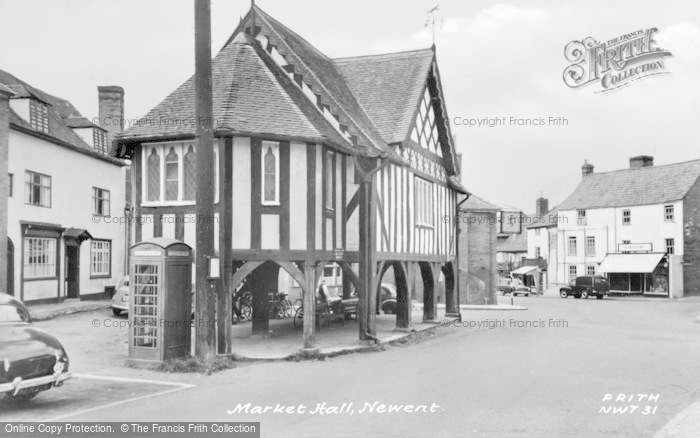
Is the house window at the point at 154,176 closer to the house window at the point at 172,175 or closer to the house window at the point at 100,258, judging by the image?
the house window at the point at 172,175

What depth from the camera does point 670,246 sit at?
51.0 metres

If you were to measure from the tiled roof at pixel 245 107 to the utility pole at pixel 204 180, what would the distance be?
1.52 m

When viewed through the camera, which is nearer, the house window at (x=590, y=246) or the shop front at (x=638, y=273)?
the shop front at (x=638, y=273)

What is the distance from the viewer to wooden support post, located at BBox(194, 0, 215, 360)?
13.3 m

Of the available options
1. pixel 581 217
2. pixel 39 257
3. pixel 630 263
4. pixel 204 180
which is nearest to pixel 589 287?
pixel 630 263

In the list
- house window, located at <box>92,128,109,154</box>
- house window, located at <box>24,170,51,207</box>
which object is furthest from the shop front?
house window, located at <box>24,170,51,207</box>

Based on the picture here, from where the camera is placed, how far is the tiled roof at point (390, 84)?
20.7 meters

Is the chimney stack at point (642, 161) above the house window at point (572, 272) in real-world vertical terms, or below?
above

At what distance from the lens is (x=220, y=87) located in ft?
53.7

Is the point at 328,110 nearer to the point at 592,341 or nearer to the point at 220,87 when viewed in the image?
the point at 220,87

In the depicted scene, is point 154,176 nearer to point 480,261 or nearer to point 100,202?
point 100,202

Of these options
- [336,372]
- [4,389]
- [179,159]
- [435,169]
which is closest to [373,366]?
[336,372]

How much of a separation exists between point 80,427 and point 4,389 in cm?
144

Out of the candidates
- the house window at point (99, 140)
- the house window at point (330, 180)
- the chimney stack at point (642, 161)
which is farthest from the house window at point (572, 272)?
the house window at point (330, 180)
